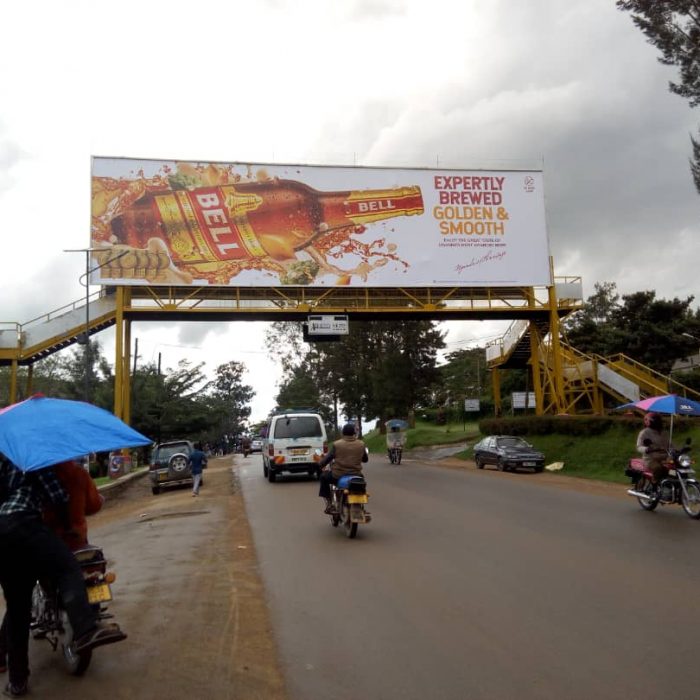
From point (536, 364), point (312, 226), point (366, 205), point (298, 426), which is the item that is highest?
point (366, 205)

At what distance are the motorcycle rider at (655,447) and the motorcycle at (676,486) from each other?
85mm

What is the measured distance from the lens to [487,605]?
621 centimetres

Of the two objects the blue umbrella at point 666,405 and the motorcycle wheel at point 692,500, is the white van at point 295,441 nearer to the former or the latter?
the blue umbrella at point 666,405

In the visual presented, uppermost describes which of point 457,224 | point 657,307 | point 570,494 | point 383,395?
point 457,224

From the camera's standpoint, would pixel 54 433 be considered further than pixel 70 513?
No

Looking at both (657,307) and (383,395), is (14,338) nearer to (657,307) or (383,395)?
(383,395)

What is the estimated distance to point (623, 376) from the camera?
28641 millimetres

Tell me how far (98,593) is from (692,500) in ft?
32.1

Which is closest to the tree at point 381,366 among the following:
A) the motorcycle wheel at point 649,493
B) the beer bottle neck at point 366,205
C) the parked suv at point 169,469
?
the beer bottle neck at point 366,205

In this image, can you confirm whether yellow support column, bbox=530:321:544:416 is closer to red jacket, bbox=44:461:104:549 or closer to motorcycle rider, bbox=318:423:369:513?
motorcycle rider, bbox=318:423:369:513

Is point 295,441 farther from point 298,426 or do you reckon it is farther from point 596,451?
point 596,451

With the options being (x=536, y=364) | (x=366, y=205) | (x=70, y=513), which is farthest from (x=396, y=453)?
(x=70, y=513)

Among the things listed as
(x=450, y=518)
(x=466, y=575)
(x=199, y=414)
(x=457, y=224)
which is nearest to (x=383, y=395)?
(x=199, y=414)

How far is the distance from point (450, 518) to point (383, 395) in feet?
110
